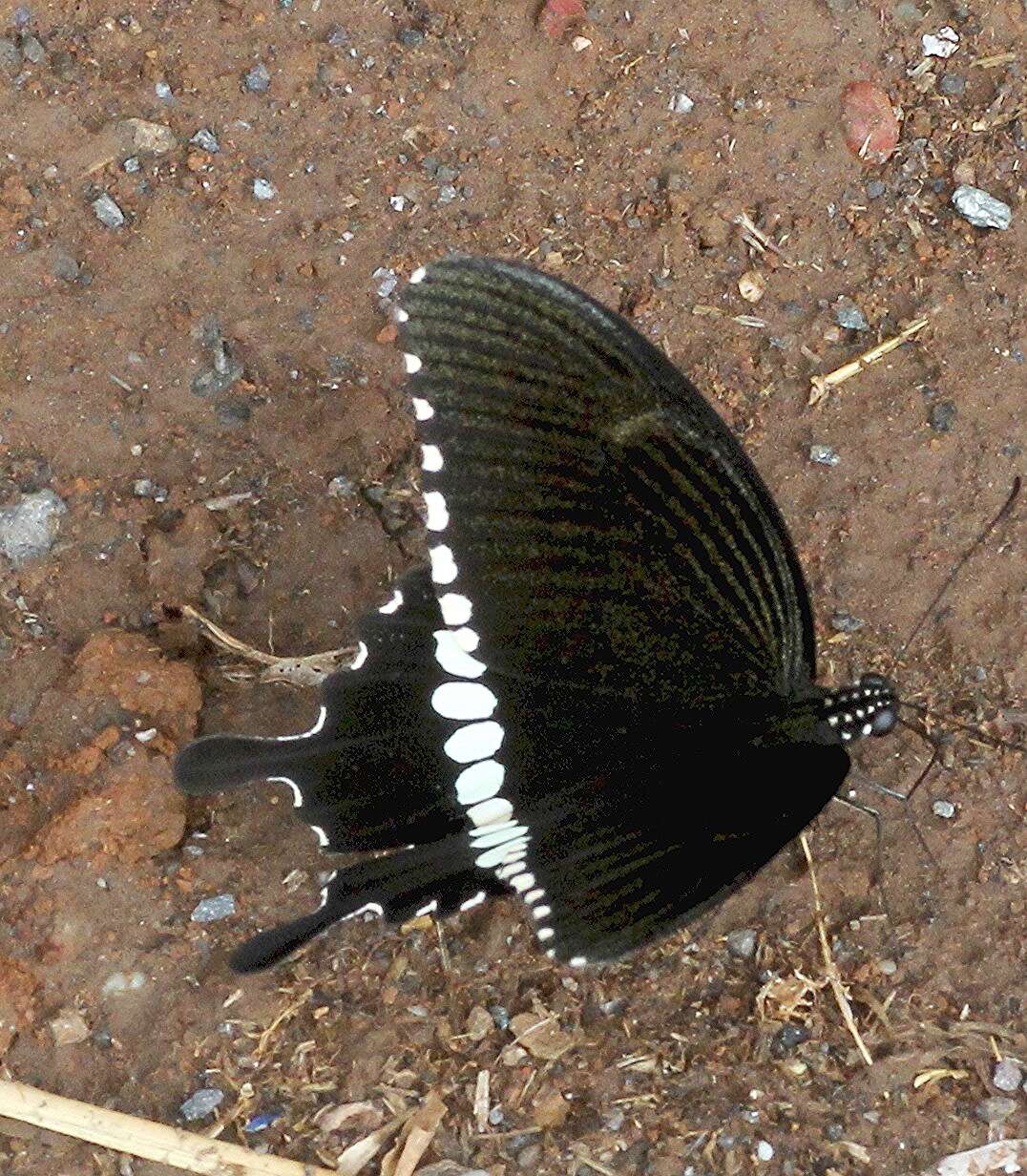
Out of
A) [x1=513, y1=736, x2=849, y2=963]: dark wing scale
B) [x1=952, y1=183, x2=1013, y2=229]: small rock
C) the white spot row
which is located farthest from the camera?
[x1=952, y1=183, x2=1013, y2=229]: small rock

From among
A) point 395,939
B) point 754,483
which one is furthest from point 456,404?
point 395,939

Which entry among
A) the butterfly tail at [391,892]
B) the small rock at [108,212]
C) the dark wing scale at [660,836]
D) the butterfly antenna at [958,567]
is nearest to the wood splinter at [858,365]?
the butterfly antenna at [958,567]

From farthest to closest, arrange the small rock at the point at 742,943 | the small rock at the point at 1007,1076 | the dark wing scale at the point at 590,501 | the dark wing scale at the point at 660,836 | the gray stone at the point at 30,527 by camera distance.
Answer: the gray stone at the point at 30,527, the small rock at the point at 742,943, the small rock at the point at 1007,1076, the dark wing scale at the point at 660,836, the dark wing scale at the point at 590,501

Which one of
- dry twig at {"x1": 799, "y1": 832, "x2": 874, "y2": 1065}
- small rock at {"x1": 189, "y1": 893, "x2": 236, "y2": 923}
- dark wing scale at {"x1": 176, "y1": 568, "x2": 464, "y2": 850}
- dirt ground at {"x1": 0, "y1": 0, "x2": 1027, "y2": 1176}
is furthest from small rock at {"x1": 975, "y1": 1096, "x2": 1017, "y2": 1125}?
small rock at {"x1": 189, "y1": 893, "x2": 236, "y2": 923}

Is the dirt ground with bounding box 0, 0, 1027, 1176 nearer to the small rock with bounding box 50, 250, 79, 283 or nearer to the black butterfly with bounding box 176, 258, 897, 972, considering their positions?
the small rock with bounding box 50, 250, 79, 283

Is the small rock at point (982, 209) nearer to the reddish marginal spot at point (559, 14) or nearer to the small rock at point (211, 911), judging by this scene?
the reddish marginal spot at point (559, 14)

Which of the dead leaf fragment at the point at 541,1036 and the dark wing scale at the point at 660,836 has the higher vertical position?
the dark wing scale at the point at 660,836
